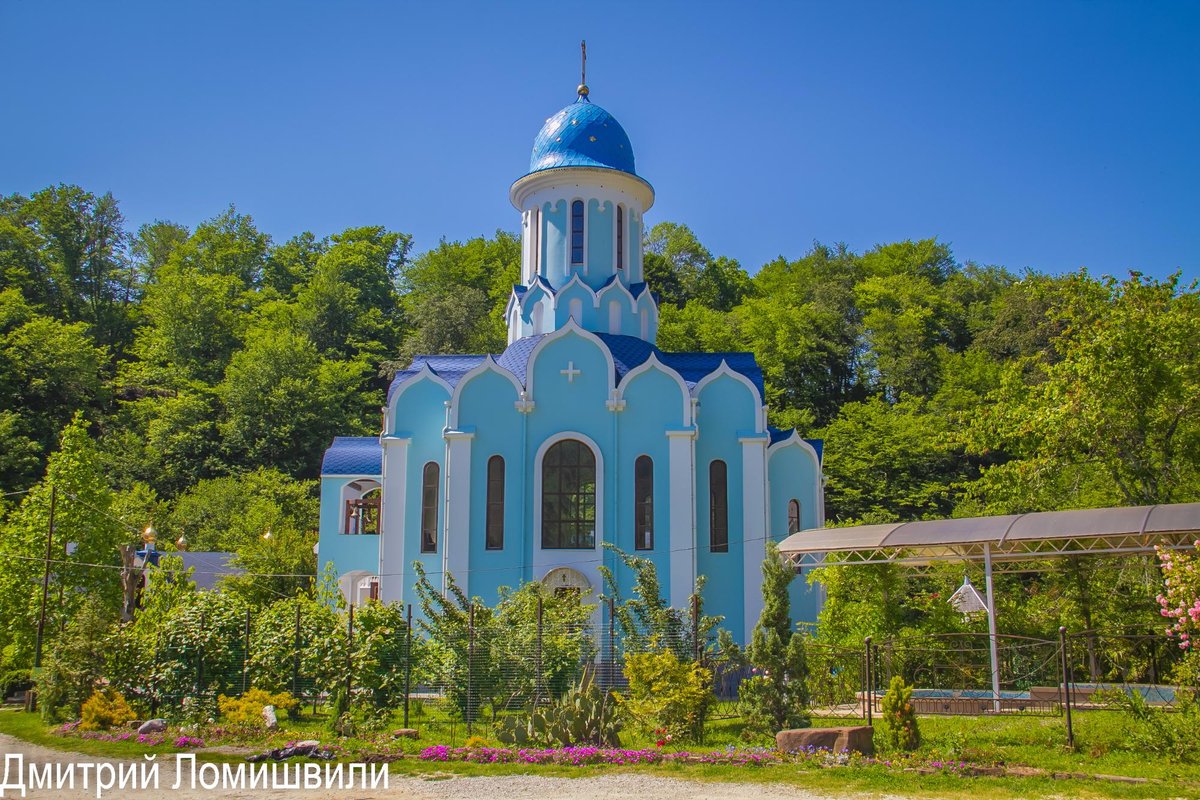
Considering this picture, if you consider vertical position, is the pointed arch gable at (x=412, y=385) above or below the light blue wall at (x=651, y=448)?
above

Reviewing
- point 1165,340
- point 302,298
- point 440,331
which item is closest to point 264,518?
point 440,331

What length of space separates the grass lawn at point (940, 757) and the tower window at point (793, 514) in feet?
31.0

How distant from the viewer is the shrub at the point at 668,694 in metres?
14.4

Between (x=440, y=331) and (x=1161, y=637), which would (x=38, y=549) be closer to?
(x=1161, y=637)

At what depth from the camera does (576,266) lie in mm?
27375

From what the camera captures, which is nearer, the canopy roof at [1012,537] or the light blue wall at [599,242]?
the canopy roof at [1012,537]

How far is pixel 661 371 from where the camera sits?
77.7ft

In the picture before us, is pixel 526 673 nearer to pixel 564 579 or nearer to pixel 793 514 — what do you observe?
pixel 564 579

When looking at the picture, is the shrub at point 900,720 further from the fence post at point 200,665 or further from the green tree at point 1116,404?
the green tree at point 1116,404

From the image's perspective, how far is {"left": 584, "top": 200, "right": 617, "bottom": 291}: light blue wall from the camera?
27.3m

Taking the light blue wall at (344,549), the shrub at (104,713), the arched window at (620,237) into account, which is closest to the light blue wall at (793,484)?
the arched window at (620,237)

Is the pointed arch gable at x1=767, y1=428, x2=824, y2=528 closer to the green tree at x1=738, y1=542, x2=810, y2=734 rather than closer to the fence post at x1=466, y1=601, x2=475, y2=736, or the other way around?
the green tree at x1=738, y1=542, x2=810, y2=734

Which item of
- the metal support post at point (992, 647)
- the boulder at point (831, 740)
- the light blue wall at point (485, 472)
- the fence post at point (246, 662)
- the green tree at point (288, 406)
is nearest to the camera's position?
the boulder at point (831, 740)

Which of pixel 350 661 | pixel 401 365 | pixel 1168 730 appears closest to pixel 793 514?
pixel 350 661
